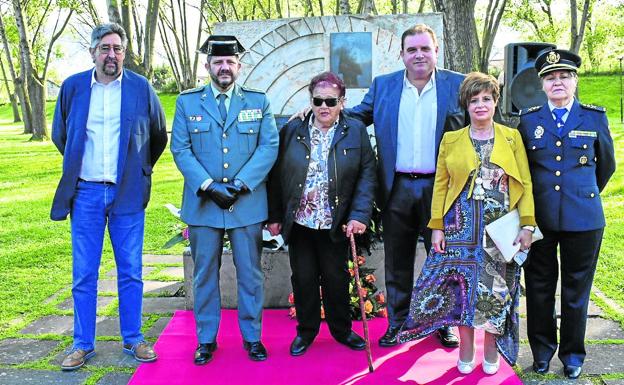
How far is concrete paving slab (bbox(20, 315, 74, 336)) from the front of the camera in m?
4.34

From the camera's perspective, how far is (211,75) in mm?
3607

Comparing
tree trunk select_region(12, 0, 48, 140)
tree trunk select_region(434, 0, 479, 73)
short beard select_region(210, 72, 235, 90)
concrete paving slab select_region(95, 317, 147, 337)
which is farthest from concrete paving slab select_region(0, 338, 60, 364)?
tree trunk select_region(12, 0, 48, 140)

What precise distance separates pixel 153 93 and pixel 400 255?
1.84m

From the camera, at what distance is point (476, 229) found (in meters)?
3.37

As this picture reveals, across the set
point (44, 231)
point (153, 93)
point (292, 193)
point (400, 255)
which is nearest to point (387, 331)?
point (400, 255)

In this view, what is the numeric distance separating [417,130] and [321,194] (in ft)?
2.28

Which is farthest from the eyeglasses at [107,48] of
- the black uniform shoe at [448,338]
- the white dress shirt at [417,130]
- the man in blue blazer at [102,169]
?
the black uniform shoe at [448,338]

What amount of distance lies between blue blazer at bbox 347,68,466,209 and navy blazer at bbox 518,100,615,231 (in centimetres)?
50

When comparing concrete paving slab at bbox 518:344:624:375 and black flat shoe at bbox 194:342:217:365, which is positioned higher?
black flat shoe at bbox 194:342:217:365

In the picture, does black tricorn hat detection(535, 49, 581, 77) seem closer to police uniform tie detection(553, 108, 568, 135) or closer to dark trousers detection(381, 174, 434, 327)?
police uniform tie detection(553, 108, 568, 135)

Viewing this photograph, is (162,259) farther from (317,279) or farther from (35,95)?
(35,95)

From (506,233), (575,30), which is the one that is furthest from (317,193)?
(575,30)

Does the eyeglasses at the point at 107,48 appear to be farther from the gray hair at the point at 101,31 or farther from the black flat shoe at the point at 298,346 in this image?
the black flat shoe at the point at 298,346

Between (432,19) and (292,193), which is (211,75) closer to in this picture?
(292,193)
